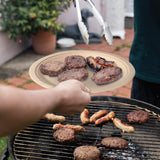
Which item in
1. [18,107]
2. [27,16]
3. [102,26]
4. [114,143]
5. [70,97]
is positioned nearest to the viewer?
[18,107]

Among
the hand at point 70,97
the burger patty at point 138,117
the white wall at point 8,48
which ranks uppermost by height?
the hand at point 70,97

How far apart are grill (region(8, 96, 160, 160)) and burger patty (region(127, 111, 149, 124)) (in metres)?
0.08

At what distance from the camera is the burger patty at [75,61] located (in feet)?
6.06

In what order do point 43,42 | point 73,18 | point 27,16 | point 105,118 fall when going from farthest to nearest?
point 73,18
point 43,42
point 27,16
point 105,118

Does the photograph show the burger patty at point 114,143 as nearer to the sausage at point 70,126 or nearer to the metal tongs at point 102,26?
the sausage at point 70,126

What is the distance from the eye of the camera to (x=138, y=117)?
6.31 ft

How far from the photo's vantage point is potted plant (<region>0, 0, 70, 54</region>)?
457 cm

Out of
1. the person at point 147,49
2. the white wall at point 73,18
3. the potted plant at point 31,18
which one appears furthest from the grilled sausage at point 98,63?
the white wall at point 73,18

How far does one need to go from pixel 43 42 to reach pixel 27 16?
66 cm

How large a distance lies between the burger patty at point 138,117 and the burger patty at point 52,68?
0.73 meters

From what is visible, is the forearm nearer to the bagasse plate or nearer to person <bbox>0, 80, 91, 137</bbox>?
person <bbox>0, 80, 91, 137</bbox>

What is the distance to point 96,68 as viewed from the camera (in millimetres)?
1804

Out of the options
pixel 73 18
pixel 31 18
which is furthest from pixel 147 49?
pixel 73 18

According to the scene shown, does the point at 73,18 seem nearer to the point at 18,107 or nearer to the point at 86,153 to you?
the point at 86,153
